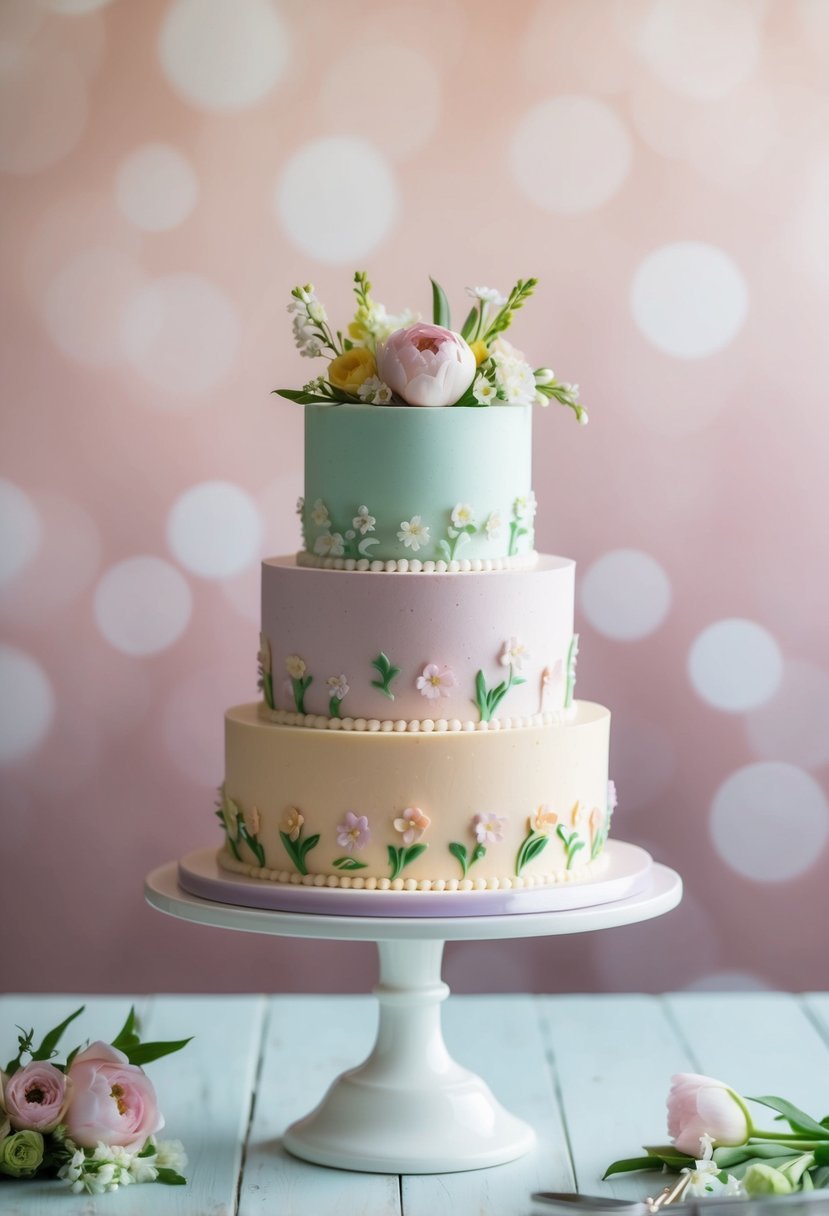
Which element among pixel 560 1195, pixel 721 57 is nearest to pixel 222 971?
pixel 560 1195

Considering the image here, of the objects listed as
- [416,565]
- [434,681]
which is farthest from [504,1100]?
[416,565]

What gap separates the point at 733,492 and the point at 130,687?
1.25 meters

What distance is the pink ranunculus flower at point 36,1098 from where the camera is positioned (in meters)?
2.02

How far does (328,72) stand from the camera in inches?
117

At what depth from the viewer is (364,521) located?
6.72 ft

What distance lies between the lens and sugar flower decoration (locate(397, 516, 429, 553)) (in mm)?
2029

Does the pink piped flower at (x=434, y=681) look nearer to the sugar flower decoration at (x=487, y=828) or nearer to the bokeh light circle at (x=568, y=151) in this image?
the sugar flower decoration at (x=487, y=828)

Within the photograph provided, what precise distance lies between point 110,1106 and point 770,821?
1.58m

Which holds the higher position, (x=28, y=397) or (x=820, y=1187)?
(x=28, y=397)

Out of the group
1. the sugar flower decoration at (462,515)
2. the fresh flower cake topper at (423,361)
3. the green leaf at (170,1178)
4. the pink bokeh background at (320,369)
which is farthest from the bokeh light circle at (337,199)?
the green leaf at (170,1178)

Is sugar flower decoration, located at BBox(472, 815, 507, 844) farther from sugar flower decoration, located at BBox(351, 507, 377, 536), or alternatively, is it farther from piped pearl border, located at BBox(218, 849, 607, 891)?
sugar flower decoration, located at BBox(351, 507, 377, 536)

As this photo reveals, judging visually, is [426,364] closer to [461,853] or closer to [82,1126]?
[461,853]

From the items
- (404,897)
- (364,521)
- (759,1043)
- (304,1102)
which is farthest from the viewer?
(759,1043)

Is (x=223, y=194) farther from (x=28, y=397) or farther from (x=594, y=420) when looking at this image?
(x=594, y=420)
